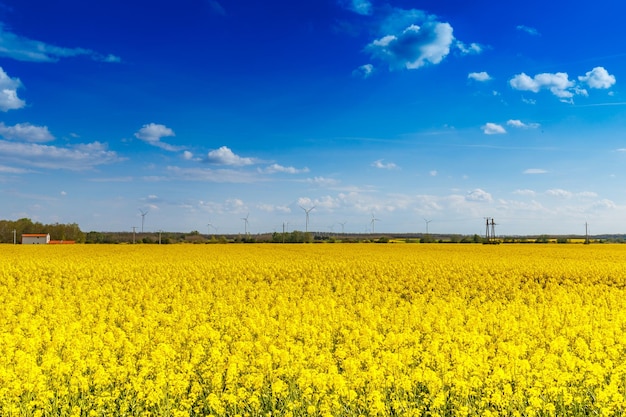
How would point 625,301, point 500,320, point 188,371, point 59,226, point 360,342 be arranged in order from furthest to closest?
point 59,226 < point 625,301 < point 500,320 < point 360,342 < point 188,371

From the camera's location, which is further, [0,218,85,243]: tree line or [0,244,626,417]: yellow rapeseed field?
[0,218,85,243]: tree line

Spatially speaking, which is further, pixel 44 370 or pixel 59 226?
pixel 59 226

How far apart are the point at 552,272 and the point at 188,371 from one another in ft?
86.4

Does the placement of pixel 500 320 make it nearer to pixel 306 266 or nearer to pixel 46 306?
pixel 46 306

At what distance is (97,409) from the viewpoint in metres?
8.10

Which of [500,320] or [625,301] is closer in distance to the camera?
[500,320]

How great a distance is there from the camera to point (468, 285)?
25.2 meters

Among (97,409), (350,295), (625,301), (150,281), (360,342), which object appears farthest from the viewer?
(150,281)

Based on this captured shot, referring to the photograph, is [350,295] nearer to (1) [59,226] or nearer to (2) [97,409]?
(2) [97,409]

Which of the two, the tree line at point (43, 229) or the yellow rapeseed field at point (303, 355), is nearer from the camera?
the yellow rapeseed field at point (303, 355)

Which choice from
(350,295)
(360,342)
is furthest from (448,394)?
(350,295)

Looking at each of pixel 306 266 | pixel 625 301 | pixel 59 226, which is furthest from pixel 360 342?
pixel 59 226

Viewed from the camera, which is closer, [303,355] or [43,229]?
[303,355]

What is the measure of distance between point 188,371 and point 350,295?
12.1 metres
